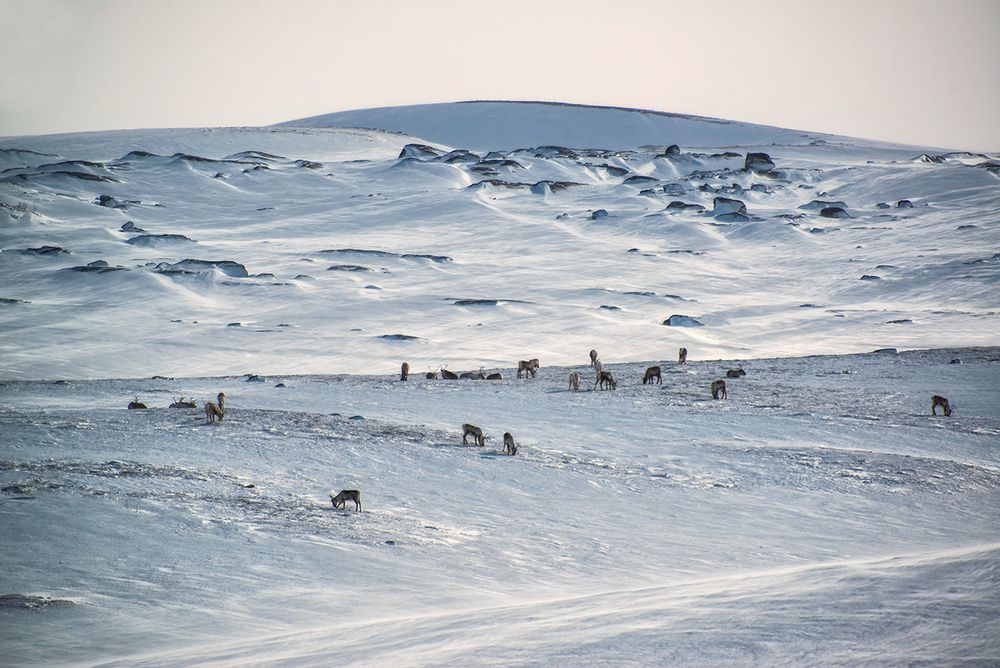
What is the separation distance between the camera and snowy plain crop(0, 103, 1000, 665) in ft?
27.2

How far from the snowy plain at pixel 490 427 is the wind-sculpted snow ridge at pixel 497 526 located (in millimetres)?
58

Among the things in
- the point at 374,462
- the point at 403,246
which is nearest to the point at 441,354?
the point at 374,462

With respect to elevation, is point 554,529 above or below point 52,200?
below

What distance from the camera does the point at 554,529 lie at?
11.9m

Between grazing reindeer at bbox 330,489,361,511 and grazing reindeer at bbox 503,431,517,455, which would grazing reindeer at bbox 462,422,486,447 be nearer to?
grazing reindeer at bbox 503,431,517,455

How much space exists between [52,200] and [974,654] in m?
45.2

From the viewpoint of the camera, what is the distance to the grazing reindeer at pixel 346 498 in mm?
12070

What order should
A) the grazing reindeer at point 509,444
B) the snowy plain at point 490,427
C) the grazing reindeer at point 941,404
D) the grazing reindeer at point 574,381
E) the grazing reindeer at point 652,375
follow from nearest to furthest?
the snowy plain at point 490,427 → the grazing reindeer at point 509,444 → the grazing reindeer at point 941,404 → the grazing reindeer at point 574,381 → the grazing reindeer at point 652,375

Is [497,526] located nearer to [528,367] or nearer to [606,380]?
[606,380]

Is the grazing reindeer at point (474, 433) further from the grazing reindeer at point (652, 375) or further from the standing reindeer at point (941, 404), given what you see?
the standing reindeer at point (941, 404)

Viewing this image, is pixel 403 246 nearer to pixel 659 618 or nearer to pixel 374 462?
pixel 374 462

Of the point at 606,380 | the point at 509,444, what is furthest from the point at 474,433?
the point at 606,380

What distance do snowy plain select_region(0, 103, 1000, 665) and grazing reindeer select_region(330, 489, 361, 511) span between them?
217 mm

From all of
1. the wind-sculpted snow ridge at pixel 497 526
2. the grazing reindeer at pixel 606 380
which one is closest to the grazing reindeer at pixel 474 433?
the wind-sculpted snow ridge at pixel 497 526
